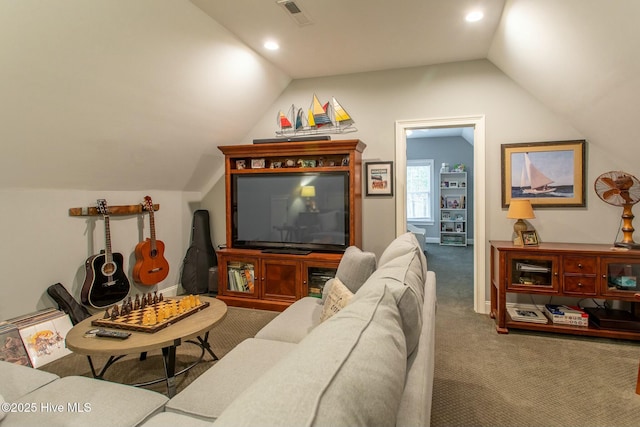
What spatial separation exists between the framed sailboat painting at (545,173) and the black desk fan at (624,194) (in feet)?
0.77

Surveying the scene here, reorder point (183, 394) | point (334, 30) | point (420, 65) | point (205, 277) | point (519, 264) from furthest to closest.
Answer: point (205, 277) → point (420, 65) → point (519, 264) → point (334, 30) → point (183, 394)

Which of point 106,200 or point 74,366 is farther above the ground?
point 106,200

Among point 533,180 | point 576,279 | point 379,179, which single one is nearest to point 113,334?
point 379,179

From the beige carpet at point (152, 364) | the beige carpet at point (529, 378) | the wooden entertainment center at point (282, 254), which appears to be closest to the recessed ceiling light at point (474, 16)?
the wooden entertainment center at point (282, 254)

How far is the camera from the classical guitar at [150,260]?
361cm

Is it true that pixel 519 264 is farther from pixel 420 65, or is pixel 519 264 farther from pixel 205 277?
pixel 205 277

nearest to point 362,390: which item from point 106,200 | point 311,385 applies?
point 311,385

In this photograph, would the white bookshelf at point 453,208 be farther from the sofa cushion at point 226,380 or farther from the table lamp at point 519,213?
the sofa cushion at point 226,380

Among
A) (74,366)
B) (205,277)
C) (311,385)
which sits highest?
(311,385)

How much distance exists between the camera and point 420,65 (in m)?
3.69

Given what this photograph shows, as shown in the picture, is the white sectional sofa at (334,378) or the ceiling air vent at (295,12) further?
the ceiling air vent at (295,12)

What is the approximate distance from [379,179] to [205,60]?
2.11 metres

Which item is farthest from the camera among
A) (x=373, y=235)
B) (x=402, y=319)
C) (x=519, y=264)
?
(x=373, y=235)

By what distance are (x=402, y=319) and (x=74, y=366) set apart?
2.62 meters
